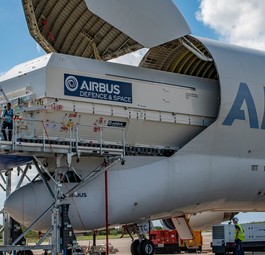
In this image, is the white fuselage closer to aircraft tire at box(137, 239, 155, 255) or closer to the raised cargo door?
aircraft tire at box(137, 239, 155, 255)

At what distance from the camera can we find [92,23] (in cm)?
2284

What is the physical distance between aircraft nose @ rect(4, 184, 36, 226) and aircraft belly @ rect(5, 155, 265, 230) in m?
→ 0.04

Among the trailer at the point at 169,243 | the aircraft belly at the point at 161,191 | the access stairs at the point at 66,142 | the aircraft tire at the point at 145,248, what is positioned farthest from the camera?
the trailer at the point at 169,243

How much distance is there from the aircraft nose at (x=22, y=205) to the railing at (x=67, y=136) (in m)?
2.11

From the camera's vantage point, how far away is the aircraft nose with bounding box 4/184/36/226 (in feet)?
60.8

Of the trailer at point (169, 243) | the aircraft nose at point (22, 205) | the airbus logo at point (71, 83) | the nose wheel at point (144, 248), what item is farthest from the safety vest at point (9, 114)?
the trailer at point (169, 243)

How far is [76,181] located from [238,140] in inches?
280

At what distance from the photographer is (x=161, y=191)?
20156mm

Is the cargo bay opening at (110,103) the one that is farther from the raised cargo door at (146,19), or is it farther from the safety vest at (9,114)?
the raised cargo door at (146,19)

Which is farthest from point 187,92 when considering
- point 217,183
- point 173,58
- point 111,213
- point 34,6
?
point 34,6

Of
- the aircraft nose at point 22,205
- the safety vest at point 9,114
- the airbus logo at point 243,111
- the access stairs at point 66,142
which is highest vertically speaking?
the airbus logo at point 243,111

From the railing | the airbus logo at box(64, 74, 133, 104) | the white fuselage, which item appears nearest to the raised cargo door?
the white fuselage

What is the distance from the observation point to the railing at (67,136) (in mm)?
17359

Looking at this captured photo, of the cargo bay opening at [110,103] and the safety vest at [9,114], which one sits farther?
the cargo bay opening at [110,103]
